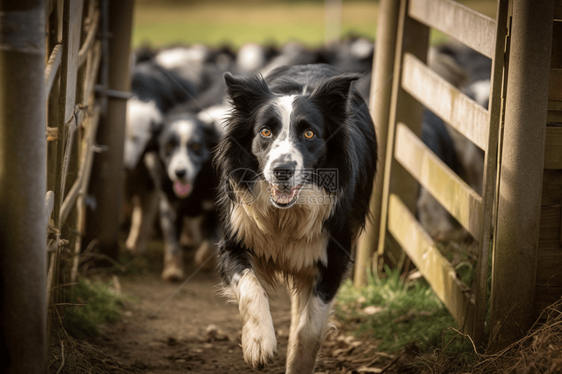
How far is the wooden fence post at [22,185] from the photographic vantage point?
6.84ft

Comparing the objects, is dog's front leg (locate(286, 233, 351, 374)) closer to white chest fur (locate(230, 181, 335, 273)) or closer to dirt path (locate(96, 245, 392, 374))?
white chest fur (locate(230, 181, 335, 273))

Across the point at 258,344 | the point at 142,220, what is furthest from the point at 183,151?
the point at 258,344

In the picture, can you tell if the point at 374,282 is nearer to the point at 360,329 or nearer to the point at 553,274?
the point at 360,329

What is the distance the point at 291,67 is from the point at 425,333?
217 cm

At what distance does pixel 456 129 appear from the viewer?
3633 millimetres

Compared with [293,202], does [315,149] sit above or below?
above

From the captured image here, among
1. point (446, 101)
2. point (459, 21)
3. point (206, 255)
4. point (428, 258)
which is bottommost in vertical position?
point (206, 255)

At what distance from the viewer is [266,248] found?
340 centimetres

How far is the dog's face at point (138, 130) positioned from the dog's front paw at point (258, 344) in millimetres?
3615

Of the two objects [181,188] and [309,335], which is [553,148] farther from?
Result: [181,188]

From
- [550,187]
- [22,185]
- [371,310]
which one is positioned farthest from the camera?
[371,310]

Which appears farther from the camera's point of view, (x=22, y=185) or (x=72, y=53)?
(x=72, y=53)

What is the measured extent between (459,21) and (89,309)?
125 inches

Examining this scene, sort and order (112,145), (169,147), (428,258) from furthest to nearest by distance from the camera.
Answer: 1. (169,147)
2. (112,145)
3. (428,258)
